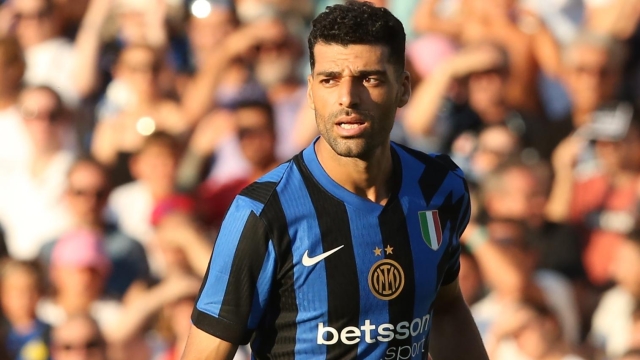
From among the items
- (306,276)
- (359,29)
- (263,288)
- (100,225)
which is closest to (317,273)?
(306,276)

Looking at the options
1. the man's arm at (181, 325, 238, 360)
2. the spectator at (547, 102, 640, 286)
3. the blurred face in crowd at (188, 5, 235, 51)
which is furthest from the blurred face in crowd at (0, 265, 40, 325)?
the man's arm at (181, 325, 238, 360)

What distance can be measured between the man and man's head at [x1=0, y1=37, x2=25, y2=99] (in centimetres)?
356

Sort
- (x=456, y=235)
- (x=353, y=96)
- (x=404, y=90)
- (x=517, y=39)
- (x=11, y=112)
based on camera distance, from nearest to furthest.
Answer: (x=353, y=96)
(x=404, y=90)
(x=456, y=235)
(x=517, y=39)
(x=11, y=112)

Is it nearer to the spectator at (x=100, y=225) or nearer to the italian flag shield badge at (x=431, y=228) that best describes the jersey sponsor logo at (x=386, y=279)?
the italian flag shield badge at (x=431, y=228)

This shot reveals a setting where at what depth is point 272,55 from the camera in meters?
5.66

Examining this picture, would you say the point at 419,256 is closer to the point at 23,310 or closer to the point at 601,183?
the point at 601,183

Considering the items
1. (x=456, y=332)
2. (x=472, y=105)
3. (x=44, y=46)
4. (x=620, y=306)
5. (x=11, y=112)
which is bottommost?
(x=620, y=306)

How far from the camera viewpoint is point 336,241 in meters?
2.50

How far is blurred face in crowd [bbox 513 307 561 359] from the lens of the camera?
502 centimetres

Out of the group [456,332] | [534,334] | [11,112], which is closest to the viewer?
[456,332]

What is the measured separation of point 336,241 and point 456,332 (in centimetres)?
65

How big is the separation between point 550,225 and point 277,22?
1.85 meters

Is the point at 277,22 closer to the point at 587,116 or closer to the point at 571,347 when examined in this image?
the point at 587,116

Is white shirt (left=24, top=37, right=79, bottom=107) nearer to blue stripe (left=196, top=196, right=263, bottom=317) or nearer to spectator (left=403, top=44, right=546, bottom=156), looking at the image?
spectator (left=403, top=44, right=546, bottom=156)
